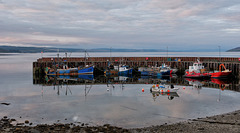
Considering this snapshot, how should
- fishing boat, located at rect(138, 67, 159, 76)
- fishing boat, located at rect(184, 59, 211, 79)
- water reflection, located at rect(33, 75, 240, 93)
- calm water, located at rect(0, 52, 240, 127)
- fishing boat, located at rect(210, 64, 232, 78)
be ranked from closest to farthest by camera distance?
calm water, located at rect(0, 52, 240, 127) < water reflection, located at rect(33, 75, 240, 93) < fishing boat, located at rect(210, 64, 232, 78) < fishing boat, located at rect(184, 59, 211, 79) < fishing boat, located at rect(138, 67, 159, 76)

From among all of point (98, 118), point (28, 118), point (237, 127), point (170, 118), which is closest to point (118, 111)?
point (98, 118)

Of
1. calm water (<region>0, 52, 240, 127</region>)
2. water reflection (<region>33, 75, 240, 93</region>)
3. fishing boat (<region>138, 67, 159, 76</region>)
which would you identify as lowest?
calm water (<region>0, 52, 240, 127</region>)

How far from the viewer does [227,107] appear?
24844 mm

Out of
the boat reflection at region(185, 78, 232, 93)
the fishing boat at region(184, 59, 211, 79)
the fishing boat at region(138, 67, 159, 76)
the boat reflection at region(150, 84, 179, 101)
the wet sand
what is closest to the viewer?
the wet sand

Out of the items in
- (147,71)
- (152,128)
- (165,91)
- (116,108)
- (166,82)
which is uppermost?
(147,71)

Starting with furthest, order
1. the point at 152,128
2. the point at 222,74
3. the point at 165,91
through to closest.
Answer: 1. the point at 222,74
2. the point at 165,91
3. the point at 152,128

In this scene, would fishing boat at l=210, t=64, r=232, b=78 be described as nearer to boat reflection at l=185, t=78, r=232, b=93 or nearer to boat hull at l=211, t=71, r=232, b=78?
boat hull at l=211, t=71, r=232, b=78

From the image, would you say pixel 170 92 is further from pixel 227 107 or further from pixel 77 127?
pixel 77 127

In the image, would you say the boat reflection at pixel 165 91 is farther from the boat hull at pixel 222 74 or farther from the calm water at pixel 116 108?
the boat hull at pixel 222 74

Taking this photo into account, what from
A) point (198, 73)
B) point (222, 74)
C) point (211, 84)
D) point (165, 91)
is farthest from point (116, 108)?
point (222, 74)

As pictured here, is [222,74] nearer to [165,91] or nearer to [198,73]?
[198,73]

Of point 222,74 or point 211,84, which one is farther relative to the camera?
point 222,74

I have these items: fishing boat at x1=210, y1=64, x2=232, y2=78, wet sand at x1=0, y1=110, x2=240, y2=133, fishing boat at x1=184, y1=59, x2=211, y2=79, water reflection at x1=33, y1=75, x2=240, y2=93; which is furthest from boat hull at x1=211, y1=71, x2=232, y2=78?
wet sand at x1=0, y1=110, x2=240, y2=133

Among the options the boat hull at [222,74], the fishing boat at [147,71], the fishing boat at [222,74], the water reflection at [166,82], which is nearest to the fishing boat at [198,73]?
the fishing boat at [222,74]
